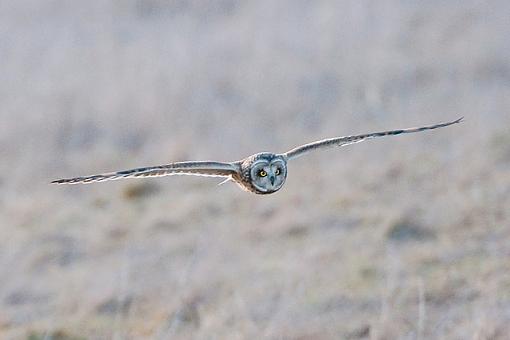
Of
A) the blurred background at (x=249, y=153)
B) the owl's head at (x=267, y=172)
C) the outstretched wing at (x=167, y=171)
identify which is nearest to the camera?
the outstretched wing at (x=167, y=171)

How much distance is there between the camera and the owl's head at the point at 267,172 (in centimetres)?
597

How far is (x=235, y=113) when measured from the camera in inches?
510

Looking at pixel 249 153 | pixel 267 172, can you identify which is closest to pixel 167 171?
pixel 267 172

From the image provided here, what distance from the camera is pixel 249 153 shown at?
12.0 meters

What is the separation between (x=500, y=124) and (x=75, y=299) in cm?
433

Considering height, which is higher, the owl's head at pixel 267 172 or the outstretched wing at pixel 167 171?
the outstretched wing at pixel 167 171

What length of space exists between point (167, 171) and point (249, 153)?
6.56m

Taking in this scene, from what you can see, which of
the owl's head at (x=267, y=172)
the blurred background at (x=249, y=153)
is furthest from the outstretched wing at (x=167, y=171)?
the blurred background at (x=249, y=153)

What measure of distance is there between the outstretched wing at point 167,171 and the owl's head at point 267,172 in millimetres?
A: 100

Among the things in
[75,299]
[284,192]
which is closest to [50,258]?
[75,299]

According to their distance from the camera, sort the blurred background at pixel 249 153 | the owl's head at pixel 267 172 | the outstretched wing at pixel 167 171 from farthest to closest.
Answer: the blurred background at pixel 249 153
the owl's head at pixel 267 172
the outstretched wing at pixel 167 171

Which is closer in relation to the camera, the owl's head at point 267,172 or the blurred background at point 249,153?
the owl's head at point 267,172

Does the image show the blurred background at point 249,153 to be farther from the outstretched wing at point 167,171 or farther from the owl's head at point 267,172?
the outstretched wing at point 167,171

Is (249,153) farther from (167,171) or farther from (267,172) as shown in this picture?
(167,171)
